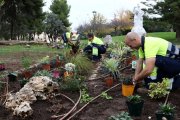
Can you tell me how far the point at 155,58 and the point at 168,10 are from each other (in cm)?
2242

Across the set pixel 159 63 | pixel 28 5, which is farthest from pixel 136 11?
pixel 28 5

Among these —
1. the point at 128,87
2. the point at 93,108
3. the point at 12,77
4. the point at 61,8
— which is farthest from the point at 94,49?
the point at 61,8

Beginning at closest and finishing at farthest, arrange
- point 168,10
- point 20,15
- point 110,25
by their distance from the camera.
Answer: point 168,10
point 20,15
point 110,25

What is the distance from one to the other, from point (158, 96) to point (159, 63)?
0.60m

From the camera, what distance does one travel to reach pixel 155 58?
6664 millimetres

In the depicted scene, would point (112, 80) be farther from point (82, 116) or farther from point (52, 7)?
point (52, 7)

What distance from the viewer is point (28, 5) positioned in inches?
1580

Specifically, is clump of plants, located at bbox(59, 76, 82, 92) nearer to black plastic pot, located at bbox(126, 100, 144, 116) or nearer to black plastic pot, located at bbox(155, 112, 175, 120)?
black plastic pot, located at bbox(126, 100, 144, 116)

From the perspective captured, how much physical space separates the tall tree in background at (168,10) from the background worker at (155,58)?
2000 cm

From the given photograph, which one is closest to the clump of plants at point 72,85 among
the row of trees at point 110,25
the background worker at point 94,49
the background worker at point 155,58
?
the background worker at point 155,58

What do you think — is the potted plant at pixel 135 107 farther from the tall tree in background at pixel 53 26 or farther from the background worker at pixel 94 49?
the tall tree in background at pixel 53 26

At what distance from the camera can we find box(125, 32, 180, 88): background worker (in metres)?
6.53

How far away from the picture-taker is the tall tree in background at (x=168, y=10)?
26.5 meters

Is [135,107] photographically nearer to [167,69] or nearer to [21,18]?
[167,69]
